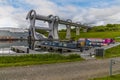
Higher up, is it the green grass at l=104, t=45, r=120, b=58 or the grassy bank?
the grassy bank

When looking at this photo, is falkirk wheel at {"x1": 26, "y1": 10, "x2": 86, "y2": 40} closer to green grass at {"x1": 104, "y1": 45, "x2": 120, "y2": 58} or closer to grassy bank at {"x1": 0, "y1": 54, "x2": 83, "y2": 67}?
green grass at {"x1": 104, "y1": 45, "x2": 120, "y2": 58}

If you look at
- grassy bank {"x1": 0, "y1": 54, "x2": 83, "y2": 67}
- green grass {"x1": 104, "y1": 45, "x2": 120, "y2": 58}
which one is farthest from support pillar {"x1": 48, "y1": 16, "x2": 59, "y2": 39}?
grassy bank {"x1": 0, "y1": 54, "x2": 83, "y2": 67}

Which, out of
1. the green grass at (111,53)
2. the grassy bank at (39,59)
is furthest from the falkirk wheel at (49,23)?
the grassy bank at (39,59)

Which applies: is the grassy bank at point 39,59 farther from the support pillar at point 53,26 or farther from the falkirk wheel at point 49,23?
the support pillar at point 53,26

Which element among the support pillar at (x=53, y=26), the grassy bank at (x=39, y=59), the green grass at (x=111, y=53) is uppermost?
the support pillar at (x=53, y=26)

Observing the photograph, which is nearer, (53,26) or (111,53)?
(111,53)

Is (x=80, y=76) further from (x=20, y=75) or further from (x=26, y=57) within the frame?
(x=26, y=57)

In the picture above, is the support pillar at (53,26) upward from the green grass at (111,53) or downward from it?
upward

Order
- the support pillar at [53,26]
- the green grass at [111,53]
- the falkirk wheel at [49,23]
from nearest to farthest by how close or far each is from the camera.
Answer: the green grass at [111,53]
the falkirk wheel at [49,23]
the support pillar at [53,26]

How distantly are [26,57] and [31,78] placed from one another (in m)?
9.59

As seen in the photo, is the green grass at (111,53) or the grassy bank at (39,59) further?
the green grass at (111,53)

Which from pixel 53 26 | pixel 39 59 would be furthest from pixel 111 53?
pixel 53 26

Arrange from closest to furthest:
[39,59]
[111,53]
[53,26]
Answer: [39,59] < [111,53] < [53,26]

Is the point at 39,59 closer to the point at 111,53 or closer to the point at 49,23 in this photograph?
the point at 111,53
